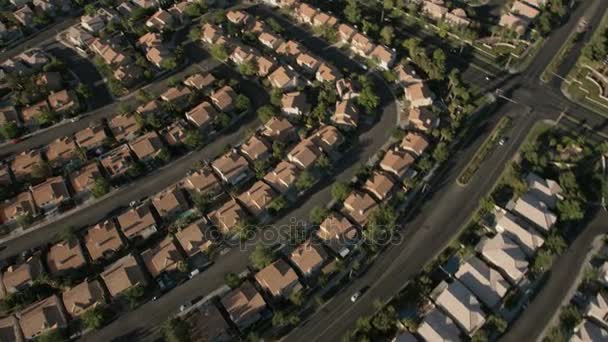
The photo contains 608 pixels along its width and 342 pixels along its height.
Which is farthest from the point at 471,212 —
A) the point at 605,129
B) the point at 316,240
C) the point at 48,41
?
the point at 48,41

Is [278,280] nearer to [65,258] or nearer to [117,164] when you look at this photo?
[65,258]

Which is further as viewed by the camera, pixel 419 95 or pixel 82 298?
pixel 419 95

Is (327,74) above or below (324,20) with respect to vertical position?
below

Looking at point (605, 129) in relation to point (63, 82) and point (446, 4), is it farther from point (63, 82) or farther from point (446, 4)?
point (63, 82)

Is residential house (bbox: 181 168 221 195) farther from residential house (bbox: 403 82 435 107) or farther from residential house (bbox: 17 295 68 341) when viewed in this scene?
residential house (bbox: 403 82 435 107)

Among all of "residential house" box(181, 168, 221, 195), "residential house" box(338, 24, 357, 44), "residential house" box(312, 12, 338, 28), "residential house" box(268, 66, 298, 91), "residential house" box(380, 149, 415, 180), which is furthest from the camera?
"residential house" box(312, 12, 338, 28)

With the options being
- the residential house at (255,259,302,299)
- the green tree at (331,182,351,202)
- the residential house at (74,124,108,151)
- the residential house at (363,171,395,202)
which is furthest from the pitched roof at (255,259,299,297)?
the residential house at (74,124,108,151)

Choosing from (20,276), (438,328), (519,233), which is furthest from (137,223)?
(519,233)
